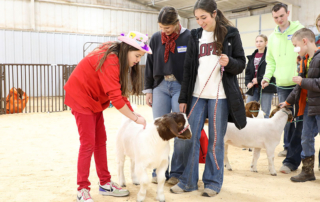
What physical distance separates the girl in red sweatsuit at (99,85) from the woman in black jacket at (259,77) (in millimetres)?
3391

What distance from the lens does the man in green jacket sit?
4.43m

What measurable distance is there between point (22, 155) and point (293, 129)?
4787 millimetres

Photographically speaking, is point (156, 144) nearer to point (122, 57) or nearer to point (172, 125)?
point (172, 125)

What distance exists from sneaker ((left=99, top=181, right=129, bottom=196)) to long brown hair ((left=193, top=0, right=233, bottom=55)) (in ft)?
6.29

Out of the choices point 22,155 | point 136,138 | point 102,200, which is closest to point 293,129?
point 136,138

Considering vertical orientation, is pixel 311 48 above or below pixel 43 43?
below

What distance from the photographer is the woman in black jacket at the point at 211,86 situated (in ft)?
10.4

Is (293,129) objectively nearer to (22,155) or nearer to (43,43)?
(22,155)

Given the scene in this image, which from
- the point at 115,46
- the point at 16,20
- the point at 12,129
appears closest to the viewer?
the point at 115,46

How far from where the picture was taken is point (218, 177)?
338 centimetres

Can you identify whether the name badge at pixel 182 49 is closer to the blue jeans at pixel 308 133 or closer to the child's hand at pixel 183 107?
the child's hand at pixel 183 107

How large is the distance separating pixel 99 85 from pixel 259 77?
384 centimetres

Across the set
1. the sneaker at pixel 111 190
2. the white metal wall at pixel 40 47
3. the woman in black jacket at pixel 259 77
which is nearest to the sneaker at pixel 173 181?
the sneaker at pixel 111 190

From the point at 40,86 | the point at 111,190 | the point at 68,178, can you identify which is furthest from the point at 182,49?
the point at 40,86
